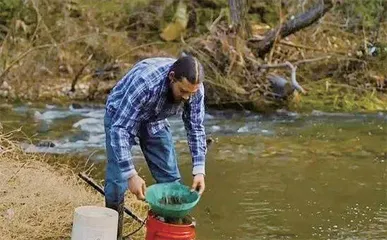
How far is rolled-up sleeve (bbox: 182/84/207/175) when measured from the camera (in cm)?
370

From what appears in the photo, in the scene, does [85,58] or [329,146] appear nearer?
[329,146]

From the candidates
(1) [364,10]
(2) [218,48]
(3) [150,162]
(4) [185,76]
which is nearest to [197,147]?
(3) [150,162]

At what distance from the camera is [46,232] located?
403cm

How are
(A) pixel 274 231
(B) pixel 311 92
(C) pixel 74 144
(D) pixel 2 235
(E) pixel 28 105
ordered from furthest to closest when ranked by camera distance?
(B) pixel 311 92 → (E) pixel 28 105 → (C) pixel 74 144 → (A) pixel 274 231 → (D) pixel 2 235

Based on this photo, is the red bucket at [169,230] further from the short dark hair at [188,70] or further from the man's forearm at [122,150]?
the short dark hair at [188,70]

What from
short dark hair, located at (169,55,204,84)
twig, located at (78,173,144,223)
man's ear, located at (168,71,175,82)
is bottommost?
twig, located at (78,173,144,223)

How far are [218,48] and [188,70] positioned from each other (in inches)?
280

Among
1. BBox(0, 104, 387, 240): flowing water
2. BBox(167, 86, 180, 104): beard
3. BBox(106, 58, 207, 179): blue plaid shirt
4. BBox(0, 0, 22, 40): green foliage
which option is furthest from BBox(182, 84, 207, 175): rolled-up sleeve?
BBox(0, 0, 22, 40): green foliage

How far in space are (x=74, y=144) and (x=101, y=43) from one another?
409cm

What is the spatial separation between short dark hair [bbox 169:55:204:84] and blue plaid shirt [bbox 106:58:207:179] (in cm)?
14

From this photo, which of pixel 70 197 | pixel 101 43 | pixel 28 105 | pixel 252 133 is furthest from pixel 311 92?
pixel 70 197

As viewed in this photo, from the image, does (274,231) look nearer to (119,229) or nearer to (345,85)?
(119,229)

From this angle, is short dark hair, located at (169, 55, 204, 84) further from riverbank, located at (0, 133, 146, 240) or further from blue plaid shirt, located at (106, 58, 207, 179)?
riverbank, located at (0, 133, 146, 240)

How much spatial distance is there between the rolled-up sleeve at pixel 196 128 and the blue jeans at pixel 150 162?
20 cm
